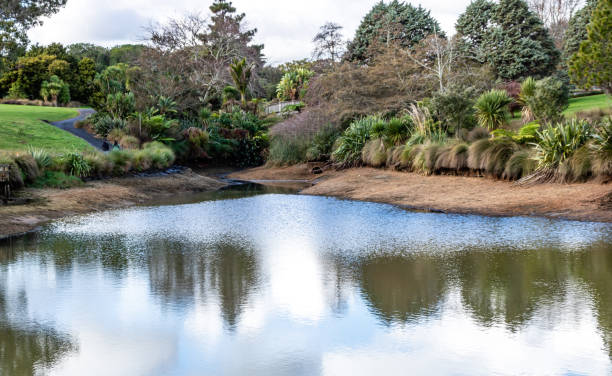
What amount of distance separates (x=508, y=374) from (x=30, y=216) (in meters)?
11.6

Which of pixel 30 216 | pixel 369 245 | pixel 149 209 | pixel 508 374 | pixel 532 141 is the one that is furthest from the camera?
pixel 532 141

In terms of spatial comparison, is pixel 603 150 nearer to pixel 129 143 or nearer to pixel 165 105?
pixel 129 143

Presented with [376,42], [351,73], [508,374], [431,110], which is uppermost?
[376,42]

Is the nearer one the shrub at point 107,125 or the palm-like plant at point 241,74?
the shrub at point 107,125

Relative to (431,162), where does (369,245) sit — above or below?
below

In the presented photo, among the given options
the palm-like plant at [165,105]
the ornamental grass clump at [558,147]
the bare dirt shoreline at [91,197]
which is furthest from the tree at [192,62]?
the ornamental grass clump at [558,147]

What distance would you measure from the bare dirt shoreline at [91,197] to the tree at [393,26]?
21.9 m

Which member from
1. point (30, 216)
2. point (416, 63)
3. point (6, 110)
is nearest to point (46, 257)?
point (30, 216)

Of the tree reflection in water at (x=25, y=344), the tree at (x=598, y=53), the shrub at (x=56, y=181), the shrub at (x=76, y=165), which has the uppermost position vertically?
the tree at (x=598, y=53)

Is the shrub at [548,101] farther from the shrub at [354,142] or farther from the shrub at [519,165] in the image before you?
the shrub at [354,142]

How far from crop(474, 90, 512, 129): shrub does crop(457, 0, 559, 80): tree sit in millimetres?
13147

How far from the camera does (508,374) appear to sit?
4676mm

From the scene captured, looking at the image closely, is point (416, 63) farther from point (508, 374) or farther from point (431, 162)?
point (508, 374)

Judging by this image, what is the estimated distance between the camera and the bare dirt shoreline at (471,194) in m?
12.2
